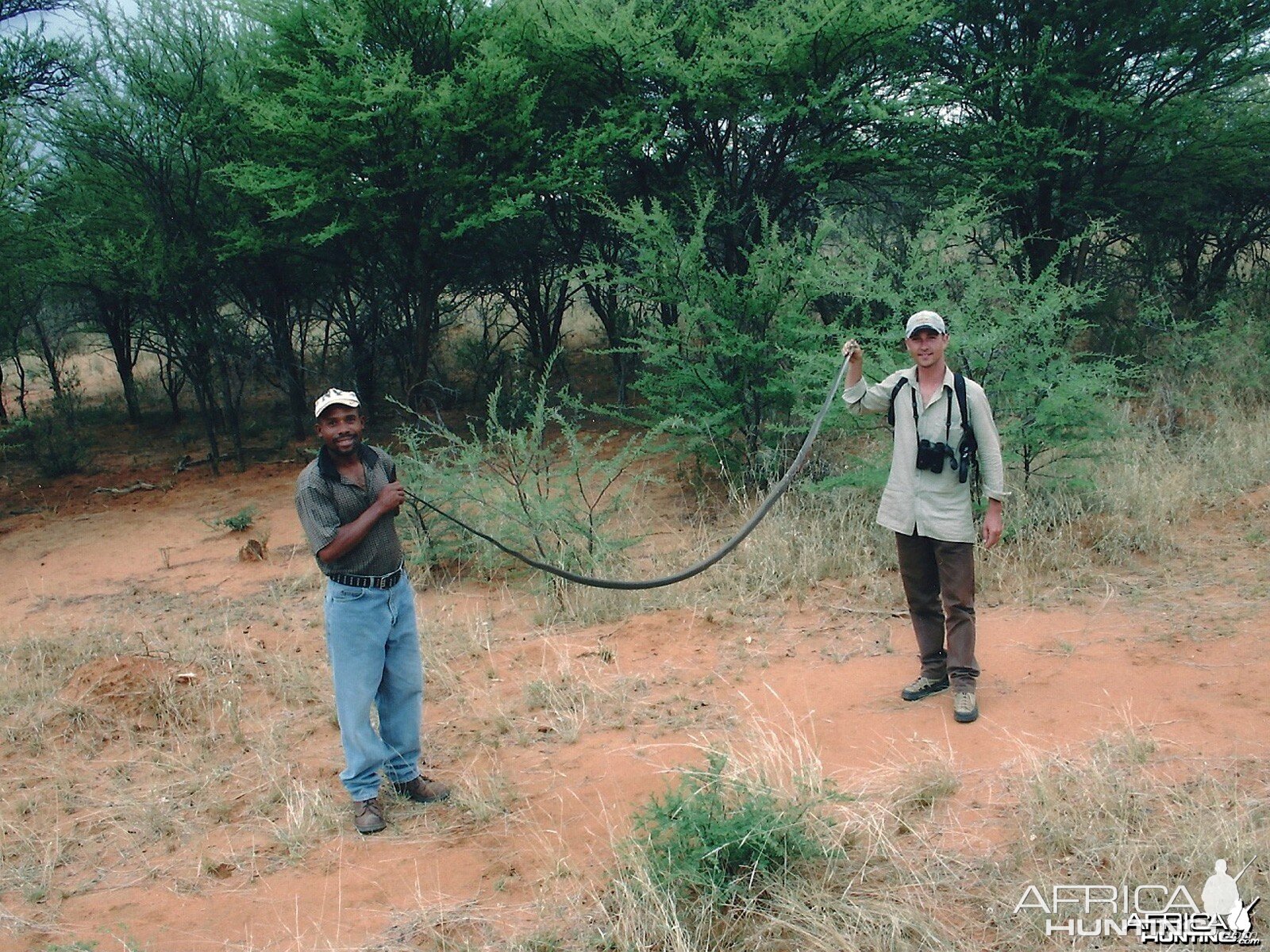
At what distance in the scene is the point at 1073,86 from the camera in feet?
38.0

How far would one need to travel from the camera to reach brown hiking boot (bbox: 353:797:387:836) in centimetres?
400

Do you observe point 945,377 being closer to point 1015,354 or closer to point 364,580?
point 364,580

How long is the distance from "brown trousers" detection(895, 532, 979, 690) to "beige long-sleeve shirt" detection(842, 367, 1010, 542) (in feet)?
0.32

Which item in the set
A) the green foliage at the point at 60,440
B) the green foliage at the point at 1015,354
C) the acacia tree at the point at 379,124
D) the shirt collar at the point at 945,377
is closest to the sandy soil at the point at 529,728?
the green foliage at the point at 1015,354

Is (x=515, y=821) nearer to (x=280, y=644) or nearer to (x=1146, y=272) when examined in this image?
(x=280, y=644)

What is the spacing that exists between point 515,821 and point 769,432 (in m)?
5.92

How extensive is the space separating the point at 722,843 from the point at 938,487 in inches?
76.9

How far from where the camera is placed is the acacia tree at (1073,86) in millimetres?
11367

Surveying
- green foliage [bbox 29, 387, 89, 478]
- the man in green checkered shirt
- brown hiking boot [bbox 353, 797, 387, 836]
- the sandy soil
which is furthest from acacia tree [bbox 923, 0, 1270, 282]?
green foliage [bbox 29, 387, 89, 478]

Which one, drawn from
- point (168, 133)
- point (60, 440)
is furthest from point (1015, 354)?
point (60, 440)

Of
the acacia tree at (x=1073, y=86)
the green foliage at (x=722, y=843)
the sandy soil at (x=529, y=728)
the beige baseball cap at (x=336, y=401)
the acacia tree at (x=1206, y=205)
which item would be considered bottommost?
the sandy soil at (x=529, y=728)

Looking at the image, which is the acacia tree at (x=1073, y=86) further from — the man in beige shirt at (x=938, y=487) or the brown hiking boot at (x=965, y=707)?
the brown hiking boot at (x=965, y=707)

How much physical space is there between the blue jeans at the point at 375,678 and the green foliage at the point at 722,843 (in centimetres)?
119

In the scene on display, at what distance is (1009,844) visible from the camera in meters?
3.39
